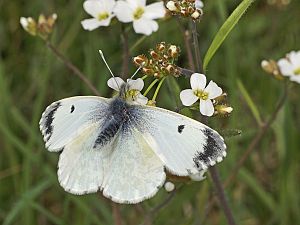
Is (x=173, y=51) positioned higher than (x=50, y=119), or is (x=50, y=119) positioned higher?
(x=173, y=51)

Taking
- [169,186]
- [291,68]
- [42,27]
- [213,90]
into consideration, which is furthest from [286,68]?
[42,27]

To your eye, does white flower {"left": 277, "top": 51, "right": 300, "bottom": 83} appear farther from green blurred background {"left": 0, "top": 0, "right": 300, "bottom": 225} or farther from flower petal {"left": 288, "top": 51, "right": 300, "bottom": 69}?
green blurred background {"left": 0, "top": 0, "right": 300, "bottom": 225}

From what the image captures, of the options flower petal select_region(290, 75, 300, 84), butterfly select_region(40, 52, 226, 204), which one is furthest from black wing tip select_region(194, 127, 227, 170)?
flower petal select_region(290, 75, 300, 84)

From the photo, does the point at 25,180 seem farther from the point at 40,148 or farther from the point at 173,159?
the point at 173,159

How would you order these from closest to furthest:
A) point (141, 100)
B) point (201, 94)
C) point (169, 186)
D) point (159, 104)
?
1. point (201, 94)
2. point (141, 100)
3. point (169, 186)
4. point (159, 104)

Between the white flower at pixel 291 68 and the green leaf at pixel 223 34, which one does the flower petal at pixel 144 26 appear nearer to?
the green leaf at pixel 223 34

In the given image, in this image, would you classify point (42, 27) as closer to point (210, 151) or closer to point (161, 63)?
point (161, 63)

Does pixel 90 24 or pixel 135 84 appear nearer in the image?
pixel 135 84
